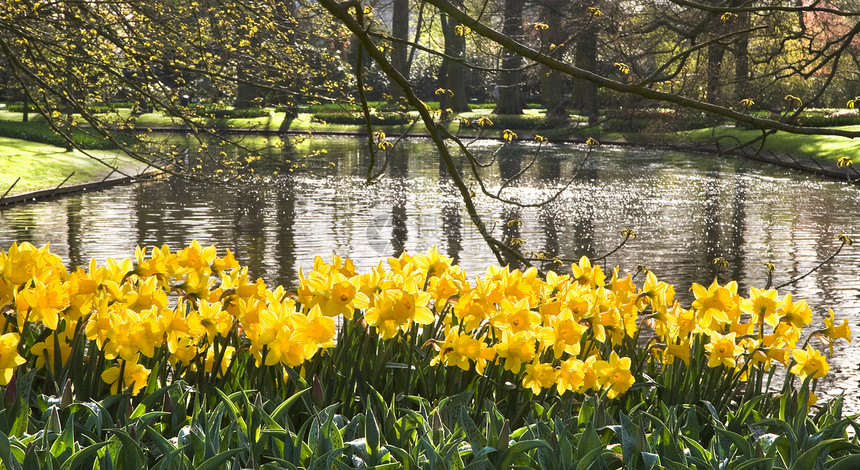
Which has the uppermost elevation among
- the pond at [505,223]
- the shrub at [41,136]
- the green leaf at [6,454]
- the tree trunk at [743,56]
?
the tree trunk at [743,56]

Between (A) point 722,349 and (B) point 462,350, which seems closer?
(B) point 462,350

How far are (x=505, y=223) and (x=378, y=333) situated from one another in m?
10.2

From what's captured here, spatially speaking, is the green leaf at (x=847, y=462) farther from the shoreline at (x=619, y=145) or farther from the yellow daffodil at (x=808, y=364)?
the shoreline at (x=619, y=145)

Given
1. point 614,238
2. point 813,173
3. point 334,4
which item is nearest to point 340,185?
point 614,238

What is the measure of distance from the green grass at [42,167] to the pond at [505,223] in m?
0.86

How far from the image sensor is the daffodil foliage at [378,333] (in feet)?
9.09

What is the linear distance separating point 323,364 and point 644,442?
1292 mm

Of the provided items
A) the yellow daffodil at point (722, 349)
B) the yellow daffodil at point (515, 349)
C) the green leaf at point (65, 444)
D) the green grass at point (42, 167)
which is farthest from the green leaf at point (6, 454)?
the green grass at point (42, 167)

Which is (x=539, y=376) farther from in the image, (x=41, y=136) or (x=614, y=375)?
(x=41, y=136)

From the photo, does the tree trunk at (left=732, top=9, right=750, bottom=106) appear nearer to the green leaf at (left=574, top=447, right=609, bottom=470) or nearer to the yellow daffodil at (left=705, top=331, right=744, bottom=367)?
the yellow daffodil at (left=705, top=331, right=744, bottom=367)

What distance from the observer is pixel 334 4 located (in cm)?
321

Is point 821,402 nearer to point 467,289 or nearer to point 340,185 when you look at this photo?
point 467,289

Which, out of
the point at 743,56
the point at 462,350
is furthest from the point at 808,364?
the point at 743,56

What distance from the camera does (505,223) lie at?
13.0 m
